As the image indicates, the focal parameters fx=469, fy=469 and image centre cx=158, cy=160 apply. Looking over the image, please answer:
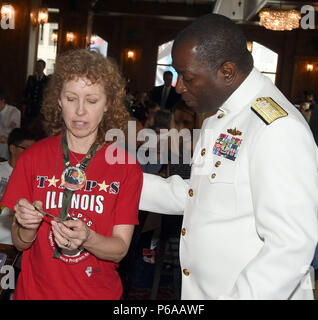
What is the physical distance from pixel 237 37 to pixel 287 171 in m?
0.48

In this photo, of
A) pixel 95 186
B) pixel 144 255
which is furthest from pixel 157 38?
pixel 95 186

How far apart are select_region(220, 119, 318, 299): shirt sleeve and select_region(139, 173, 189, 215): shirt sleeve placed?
24.3 inches

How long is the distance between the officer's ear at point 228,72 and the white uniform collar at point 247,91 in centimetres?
4

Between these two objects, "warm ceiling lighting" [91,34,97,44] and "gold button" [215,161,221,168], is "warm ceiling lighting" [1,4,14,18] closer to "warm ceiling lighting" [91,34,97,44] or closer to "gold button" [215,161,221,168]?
"gold button" [215,161,221,168]

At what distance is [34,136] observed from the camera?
145 inches

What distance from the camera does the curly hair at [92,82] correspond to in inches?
64.3

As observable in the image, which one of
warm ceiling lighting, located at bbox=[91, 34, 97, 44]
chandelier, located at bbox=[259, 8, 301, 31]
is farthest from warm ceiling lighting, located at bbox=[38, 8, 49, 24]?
warm ceiling lighting, located at bbox=[91, 34, 97, 44]

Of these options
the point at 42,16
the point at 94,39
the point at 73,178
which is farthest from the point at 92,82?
the point at 94,39

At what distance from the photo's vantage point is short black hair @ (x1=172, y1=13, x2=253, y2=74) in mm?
1409

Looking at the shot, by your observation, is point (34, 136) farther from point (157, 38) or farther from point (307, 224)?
point (157, 38)

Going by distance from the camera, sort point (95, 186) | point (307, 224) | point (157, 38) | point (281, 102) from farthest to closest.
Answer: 1. point (157, 38)
2. point (95, 186)
3. point (281, 102)
4. point (307, 224)

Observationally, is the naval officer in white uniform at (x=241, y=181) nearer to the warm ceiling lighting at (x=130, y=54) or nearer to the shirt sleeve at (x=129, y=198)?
the shirt sleeve at (x=129, y=198)

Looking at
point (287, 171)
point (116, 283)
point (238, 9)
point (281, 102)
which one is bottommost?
point (116, 283)

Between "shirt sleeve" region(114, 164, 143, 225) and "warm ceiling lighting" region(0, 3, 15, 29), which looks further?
"warm ceiling lighting" region(0, 3, 15, 29)
